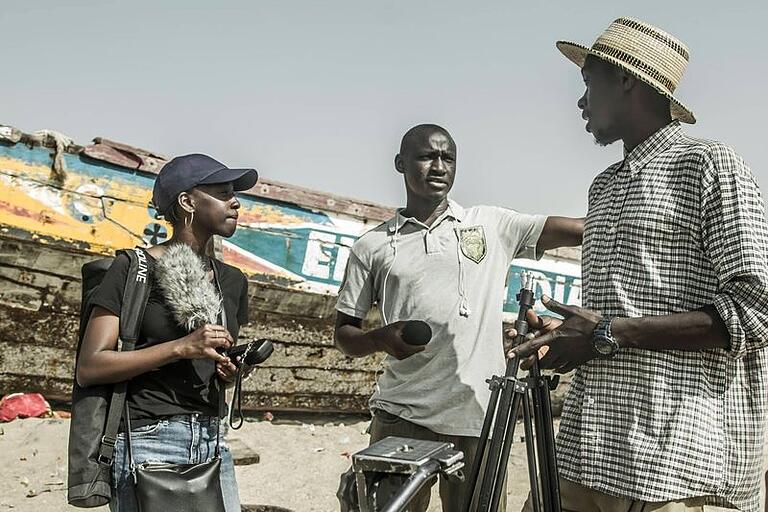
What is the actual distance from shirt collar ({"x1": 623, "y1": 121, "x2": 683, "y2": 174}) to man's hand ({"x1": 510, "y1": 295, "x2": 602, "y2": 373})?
0.52 metres

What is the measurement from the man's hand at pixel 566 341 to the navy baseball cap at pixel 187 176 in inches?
54.3

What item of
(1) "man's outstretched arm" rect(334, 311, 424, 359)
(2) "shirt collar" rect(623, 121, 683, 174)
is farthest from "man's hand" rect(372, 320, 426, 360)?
(2) "shirt collar" rect(623, 121, 683, 174)

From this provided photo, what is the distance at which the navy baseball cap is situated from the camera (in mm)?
2957

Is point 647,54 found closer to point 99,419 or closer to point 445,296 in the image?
point 445,296

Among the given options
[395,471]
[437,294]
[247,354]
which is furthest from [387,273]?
[395,471]

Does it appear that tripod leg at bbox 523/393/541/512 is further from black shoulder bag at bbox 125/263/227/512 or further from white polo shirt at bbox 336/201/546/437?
black shoulder bag at bbox 125/263/227/512

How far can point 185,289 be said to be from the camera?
275 centimetres

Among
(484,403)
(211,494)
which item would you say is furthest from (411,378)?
(211,494)

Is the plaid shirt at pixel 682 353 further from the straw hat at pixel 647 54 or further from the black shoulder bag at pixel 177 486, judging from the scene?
the black shoulder bag at pixel 177 486

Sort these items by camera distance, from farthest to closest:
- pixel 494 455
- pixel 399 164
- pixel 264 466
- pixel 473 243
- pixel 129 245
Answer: pixel 129 245
pixel 264 466
pixel 399 164
pixel 473 243
pixel 494 455

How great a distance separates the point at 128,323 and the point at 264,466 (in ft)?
14.7

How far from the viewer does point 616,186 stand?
253cm

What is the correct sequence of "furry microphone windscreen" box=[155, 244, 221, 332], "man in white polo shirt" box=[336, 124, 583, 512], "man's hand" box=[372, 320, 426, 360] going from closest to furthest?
"furry microphone windscreen" box=[155, 244, 221, 332]
"man's hand" box=[372, 320, 426, 360]
"man in white polo shirt" box=[336, 124, 583, 512]

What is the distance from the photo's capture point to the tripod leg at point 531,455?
243 centimetres
